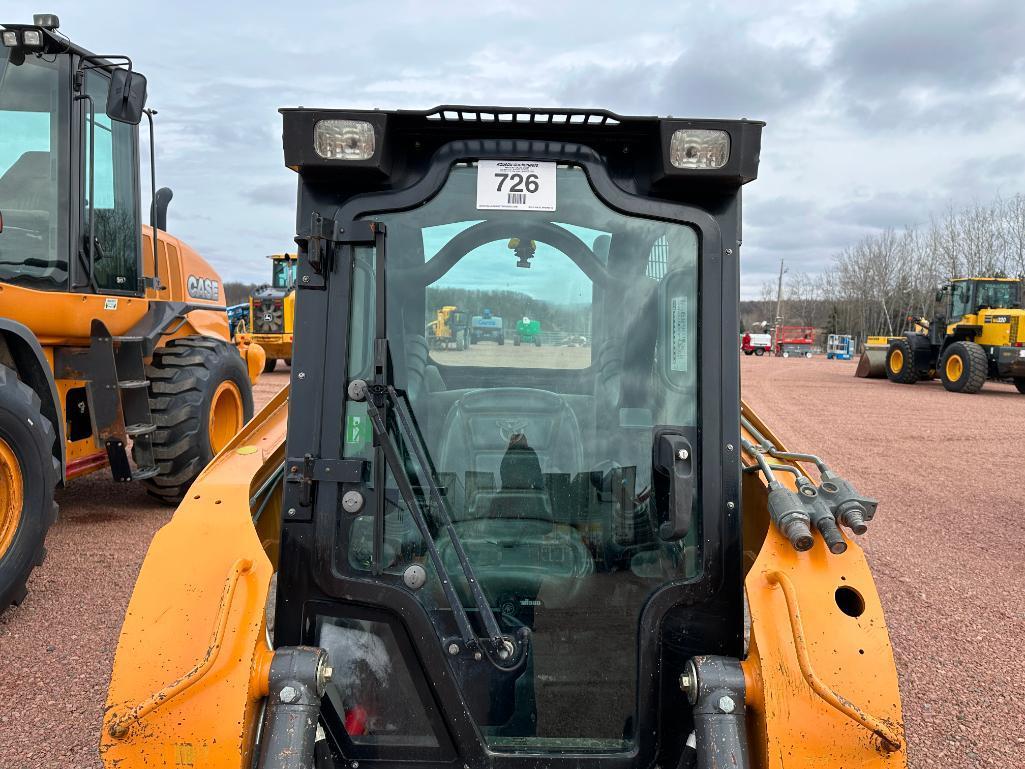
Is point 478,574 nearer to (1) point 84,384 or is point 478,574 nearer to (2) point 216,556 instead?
(2) point 216,556

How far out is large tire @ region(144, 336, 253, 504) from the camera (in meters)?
5.86

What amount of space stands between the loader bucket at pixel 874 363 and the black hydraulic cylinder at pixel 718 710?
2485 centimetres

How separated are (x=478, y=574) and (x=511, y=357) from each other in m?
0.62

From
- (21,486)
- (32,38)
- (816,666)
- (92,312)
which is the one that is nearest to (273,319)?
(92,312)

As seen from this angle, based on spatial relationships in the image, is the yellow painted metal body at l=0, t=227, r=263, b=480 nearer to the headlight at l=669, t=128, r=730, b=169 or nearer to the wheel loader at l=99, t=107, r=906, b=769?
the wheel loader at l=99, t=107, r=906, b=769

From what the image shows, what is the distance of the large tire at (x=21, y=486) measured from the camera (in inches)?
157

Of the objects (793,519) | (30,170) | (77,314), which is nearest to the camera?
(793,519)

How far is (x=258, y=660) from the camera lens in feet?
6.25

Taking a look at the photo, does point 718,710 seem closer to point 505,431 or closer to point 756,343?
point 505,431

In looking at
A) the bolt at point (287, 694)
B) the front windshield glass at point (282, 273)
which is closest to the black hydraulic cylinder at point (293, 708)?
the bolt at point (287, 694)

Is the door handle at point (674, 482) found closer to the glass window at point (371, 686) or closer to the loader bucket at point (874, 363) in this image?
the glass window at point (371, 686)

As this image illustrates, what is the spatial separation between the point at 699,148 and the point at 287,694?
1.70m

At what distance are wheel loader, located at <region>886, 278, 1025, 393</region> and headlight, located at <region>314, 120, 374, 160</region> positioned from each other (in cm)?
2014

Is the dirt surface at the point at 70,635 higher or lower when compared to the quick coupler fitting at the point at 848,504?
lower
